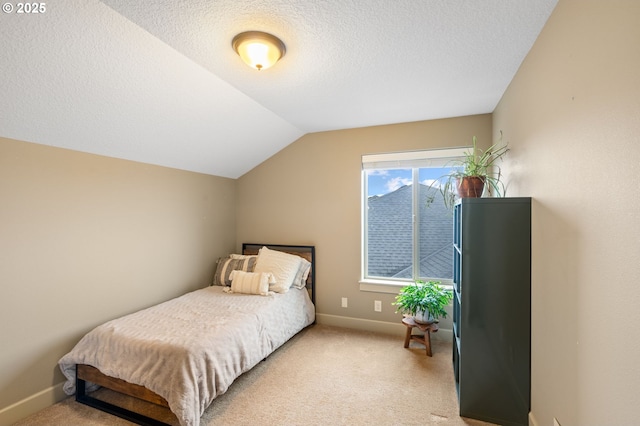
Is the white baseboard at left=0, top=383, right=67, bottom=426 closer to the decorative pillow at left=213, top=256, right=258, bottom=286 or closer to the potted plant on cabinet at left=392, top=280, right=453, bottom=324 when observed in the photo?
the decorative pillow at left=213, top=256, right=258, bottom=286

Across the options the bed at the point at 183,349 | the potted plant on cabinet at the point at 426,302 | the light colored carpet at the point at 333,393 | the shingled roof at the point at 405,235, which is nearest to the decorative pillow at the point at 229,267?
the bed at the point at 183,349

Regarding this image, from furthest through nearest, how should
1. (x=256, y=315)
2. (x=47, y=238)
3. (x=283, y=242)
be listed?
(x=283, y=242) → (x=256, y=315) → (x=47, y=238)

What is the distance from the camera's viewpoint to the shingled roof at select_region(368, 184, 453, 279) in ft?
11.0

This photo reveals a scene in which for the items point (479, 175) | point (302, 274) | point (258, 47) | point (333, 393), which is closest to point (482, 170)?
point (479, 175)

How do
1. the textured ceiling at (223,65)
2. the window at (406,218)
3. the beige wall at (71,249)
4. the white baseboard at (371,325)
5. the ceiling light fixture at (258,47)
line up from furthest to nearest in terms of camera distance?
the window at (406,218)
the white baseboard at (371,325)
the beige wall at (71,249)
the ceiling light fixture at (258,47)
the textured ceiling at (223,65)

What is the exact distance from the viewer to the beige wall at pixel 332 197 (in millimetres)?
3414

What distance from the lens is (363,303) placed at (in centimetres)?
354

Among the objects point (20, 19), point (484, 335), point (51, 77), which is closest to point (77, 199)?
point (51, 77)

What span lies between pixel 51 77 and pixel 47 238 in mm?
1147

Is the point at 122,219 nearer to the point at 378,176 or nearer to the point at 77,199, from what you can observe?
the point at 77,199

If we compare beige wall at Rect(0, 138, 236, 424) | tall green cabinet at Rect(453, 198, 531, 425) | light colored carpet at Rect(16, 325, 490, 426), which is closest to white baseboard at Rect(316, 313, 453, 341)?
light colored carpet at Rect(16, 325, 490, 426)

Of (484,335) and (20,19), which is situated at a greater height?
(20,19)

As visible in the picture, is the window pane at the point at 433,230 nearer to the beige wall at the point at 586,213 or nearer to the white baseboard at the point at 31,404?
the beige wall at the point at 586,213

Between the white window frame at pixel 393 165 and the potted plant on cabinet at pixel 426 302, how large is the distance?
409 mm
